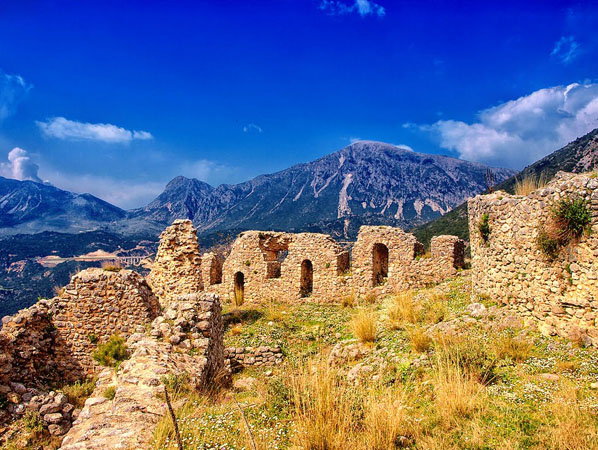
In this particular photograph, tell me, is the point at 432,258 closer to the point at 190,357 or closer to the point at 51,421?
the point at 190,357

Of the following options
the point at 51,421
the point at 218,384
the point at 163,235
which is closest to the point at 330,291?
the point at 163,235

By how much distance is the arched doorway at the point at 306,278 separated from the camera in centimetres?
1833

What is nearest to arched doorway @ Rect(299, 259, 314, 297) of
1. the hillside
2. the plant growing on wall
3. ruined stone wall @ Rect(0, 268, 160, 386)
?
ruined stone wall @ Rect(0, 268, 160, 386)

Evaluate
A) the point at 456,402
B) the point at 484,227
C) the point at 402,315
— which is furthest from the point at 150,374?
the point at 484,227

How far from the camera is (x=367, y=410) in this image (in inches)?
172

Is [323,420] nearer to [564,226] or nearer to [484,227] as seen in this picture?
[564,226]

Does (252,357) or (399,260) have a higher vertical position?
(399,260)

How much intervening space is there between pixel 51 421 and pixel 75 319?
3.06 m

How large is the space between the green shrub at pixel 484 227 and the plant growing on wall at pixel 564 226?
7.34 feet

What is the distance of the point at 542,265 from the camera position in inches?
278

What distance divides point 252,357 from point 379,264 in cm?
954

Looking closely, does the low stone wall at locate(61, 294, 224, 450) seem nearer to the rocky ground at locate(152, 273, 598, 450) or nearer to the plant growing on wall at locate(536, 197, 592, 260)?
the rocky ground at locate(152, 273, 598, 450)

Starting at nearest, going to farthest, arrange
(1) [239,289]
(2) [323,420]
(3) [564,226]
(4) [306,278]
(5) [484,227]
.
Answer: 1. (2) [323,420]
2. (3) [564,226]
3. (5) [484,227]
4. (4) [306,278]
5. (1) [239,289]

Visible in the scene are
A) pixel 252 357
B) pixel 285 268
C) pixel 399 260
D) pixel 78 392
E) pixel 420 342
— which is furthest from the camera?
pixel 285 268
